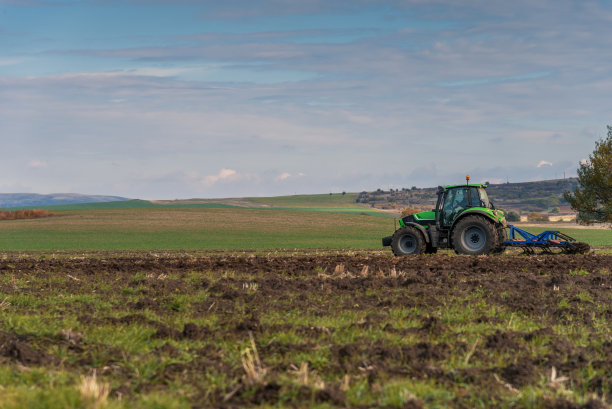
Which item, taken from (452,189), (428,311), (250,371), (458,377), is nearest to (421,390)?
(458,377)

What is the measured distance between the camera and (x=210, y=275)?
1700cm

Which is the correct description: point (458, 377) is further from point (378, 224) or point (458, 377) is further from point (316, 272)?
point (378, 224)

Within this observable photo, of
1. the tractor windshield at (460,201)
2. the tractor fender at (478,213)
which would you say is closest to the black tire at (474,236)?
the tractor fender at (478,213)

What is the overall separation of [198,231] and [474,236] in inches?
1548

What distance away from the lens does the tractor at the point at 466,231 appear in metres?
22.5

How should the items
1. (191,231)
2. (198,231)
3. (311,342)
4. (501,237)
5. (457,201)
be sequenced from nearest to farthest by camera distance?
1. (311,342)
2. (501,237)
3. (457,201)
4. (191,231)
5. (198,231)

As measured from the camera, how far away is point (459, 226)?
73.8ft

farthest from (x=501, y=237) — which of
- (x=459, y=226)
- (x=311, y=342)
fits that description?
(x=311, y=342)

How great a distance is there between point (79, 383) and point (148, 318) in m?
3.66

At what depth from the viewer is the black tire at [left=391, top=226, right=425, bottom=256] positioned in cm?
2353

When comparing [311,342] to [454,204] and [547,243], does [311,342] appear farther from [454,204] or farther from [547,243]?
[547,243]

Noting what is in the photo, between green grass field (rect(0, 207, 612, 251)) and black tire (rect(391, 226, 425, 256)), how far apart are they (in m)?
15.4

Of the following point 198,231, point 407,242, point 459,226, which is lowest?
point 198,231

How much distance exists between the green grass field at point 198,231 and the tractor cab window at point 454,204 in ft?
54.5
